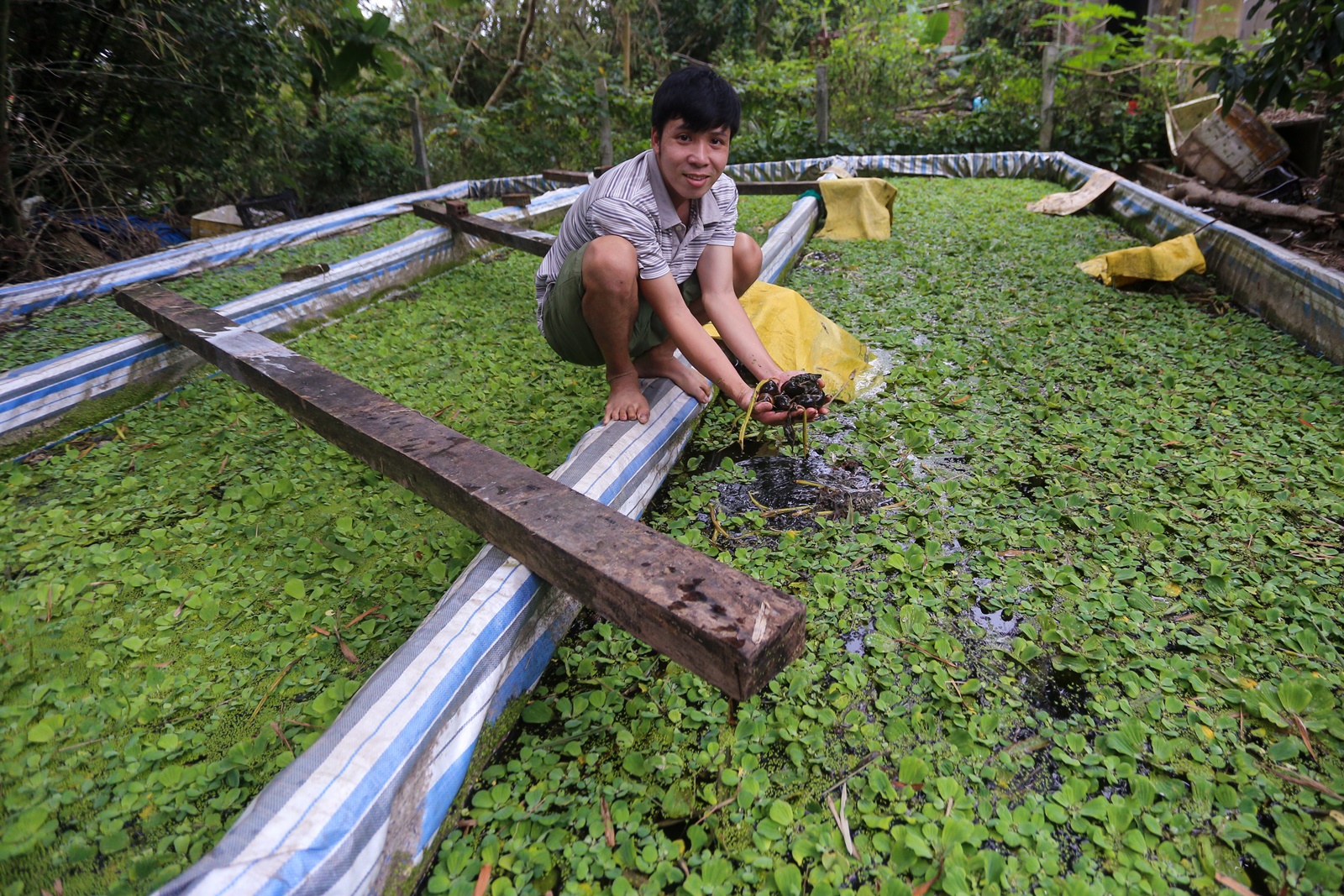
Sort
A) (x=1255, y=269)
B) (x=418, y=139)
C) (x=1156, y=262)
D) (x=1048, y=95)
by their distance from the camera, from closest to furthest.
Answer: (x=1255, y=269) < (x=1156, y=262) < (x=1048, y=95) < (x=418, y=139)

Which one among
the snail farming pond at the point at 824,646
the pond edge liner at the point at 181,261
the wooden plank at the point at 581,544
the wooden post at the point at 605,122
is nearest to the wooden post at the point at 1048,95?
the wooden post at the point at 605,122

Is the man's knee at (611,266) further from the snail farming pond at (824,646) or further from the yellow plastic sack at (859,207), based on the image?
the yellow plastic sack at (859,207)

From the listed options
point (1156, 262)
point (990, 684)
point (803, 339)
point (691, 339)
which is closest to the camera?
point (990, 684)

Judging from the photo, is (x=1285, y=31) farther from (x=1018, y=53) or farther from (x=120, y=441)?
(x=1018, y=53)

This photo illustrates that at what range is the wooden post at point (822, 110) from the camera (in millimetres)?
7980

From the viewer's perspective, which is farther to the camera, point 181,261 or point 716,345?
point 181,261

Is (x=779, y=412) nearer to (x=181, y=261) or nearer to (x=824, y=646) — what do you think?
(x=824, y=646)

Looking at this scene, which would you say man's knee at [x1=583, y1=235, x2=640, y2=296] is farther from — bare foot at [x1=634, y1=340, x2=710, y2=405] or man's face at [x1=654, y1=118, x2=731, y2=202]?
bare foot at [x1=634, y1=340, x2=710, y2=405]

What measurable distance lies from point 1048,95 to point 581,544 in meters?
8.64

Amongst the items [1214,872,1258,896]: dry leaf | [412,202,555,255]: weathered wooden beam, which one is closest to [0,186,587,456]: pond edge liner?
[412,202,555,255]: weathered wooden beam

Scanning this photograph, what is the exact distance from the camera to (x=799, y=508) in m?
1.85

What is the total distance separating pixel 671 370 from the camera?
7.30ft

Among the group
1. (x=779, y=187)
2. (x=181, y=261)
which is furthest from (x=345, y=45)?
(x=779, y=187)

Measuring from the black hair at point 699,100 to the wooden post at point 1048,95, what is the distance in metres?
7.32
